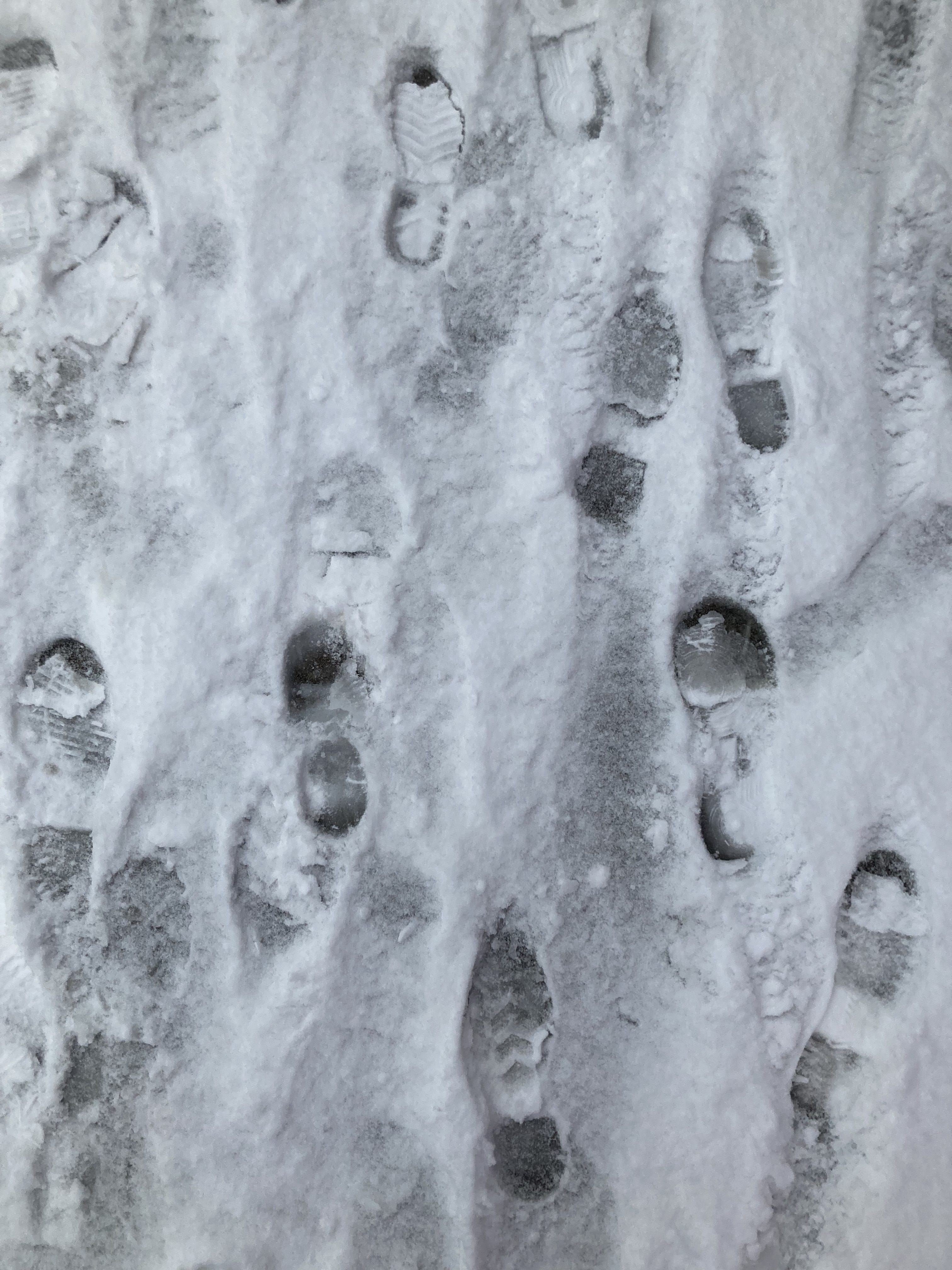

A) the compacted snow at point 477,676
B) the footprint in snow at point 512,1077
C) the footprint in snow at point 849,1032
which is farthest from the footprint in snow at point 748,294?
the footprint in snow at point 512,1077

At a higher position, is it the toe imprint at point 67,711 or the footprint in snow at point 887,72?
the footprint in snow at point 887,72

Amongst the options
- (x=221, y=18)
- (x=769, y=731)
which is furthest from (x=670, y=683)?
(x=221, y=18)

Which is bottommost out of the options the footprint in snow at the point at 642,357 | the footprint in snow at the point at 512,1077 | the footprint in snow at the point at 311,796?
the footprint in snow at the point at 512,1077

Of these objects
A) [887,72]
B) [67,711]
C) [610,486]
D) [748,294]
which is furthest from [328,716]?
[887,72]

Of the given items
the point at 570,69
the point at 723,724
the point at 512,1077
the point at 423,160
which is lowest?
the point at 512,1077

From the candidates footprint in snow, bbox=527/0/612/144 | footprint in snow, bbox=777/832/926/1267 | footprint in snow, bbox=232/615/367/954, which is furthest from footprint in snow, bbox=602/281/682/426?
footprint in snow, bbox=777/832/926/1267

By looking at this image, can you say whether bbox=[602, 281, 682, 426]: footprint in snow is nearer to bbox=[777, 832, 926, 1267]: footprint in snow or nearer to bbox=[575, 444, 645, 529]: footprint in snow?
bbox=[575, 444, 645, 529]: footprint in snow

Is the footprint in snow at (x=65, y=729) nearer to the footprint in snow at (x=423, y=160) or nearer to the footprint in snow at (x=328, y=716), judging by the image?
the footprint in snow at (x=328, y=716)

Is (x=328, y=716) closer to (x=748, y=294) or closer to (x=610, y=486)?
(x=610, y=486)

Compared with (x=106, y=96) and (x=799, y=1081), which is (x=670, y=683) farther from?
(x=106, y=96)
